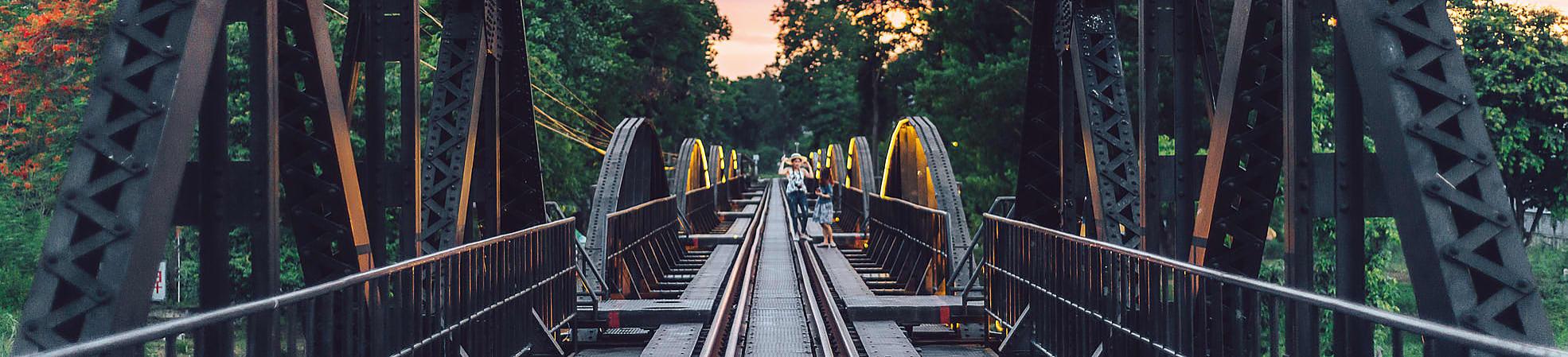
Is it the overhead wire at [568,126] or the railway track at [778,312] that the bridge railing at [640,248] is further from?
the overhead wire at [568,126]

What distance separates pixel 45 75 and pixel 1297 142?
119 feet

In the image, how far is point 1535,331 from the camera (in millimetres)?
4160

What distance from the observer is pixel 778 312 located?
1361cm

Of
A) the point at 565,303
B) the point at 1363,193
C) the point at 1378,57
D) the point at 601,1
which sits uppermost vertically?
the point at 601,1

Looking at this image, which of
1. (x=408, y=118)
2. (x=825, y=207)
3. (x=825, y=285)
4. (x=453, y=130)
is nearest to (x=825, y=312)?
(x=825, y=285)

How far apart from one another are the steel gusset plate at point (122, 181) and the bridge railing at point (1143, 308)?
4.03 m

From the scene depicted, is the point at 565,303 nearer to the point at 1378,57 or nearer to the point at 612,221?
the point at 612,221

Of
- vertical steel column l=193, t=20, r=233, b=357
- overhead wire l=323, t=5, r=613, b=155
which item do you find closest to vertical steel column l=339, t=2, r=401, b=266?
vertical steel column l=193, t=20, r=233, b=357

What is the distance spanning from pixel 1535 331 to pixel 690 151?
27796 mm

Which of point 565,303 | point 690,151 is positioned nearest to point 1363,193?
point 565,303

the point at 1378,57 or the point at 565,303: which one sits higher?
the point at 1378,57

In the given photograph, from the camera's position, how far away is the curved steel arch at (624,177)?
1488 cm

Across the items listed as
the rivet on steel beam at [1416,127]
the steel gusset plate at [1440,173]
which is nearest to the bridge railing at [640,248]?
the steel gusset plate at [1440,173]

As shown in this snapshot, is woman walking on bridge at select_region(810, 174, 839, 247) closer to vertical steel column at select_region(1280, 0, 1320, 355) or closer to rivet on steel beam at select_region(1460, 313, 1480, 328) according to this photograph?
vertical steel column at select_region(1280, 0, 1320, 355)
